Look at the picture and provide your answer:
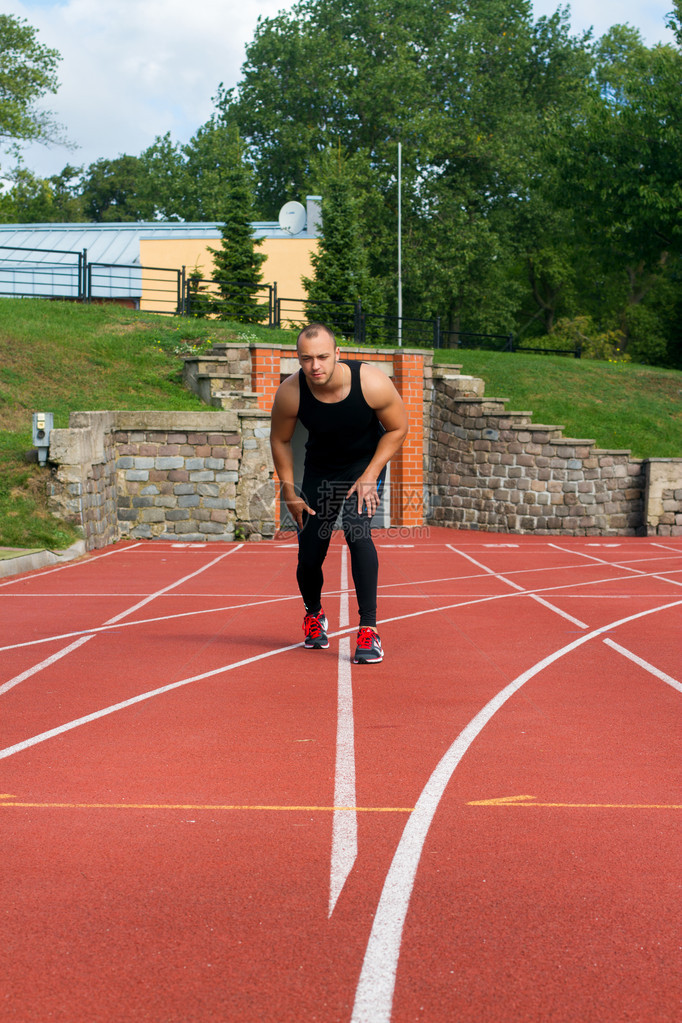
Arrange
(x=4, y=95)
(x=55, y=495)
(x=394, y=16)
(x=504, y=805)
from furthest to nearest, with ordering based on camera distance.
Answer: (x=394, y=16) → (x=4, y=95) → (x=55, y=495) → (x=504, y=805)

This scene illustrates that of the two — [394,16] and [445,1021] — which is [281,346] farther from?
[394,16]

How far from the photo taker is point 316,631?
7.35m

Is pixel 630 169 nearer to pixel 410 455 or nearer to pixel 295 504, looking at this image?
pixel 410 455

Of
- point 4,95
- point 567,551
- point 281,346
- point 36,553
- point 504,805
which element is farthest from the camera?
point 4,95

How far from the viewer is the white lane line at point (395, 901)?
2.59 meters

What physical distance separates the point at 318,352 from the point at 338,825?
3.23m

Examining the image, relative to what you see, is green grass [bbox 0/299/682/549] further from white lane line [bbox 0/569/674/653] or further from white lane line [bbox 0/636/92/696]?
white lane line [bbox 0/636/92/696]

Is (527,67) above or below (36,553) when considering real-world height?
above

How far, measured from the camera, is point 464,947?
2.87 m

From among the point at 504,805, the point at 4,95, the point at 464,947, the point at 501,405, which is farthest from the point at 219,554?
the point at 4,95

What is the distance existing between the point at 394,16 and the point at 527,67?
23.2 feet

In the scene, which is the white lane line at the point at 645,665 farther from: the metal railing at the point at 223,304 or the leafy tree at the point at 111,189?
the leafy tree at the point at 111,189

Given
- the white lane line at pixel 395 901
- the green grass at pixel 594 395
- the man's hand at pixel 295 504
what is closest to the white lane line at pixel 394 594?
the man's hand at pixel 295 504

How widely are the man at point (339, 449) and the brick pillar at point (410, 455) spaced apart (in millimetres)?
14085
